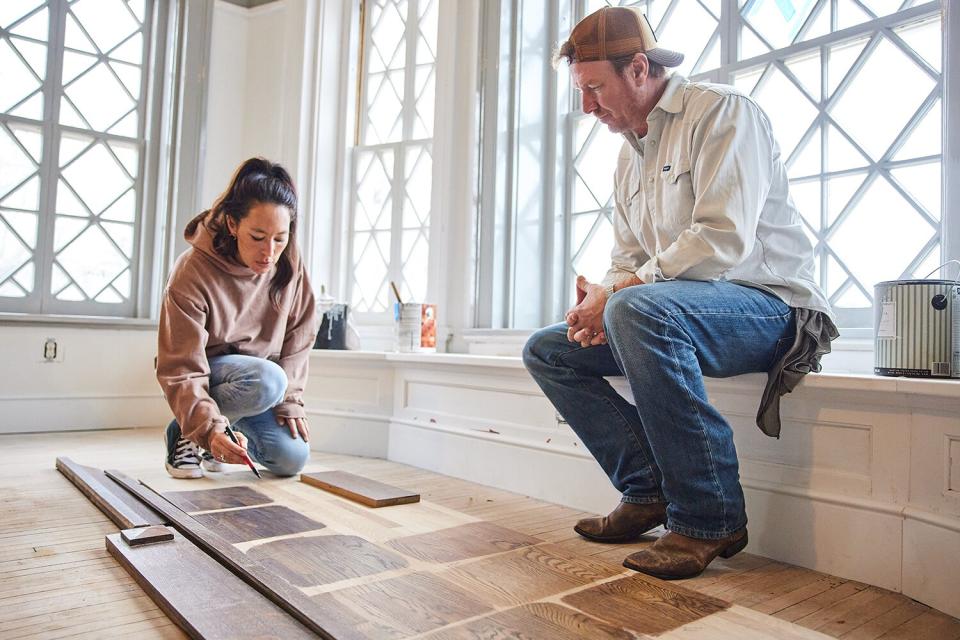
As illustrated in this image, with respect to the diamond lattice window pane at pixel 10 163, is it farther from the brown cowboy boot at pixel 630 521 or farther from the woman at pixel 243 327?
the brown cowboy boot at pixel 630 521

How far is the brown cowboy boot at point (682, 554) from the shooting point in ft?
4.59

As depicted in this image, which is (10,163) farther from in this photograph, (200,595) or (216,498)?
(200,595)

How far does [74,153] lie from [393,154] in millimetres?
1634

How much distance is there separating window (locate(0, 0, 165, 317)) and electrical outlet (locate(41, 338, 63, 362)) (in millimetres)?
225

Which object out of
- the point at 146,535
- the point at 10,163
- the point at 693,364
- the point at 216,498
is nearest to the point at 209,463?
the point at 216,498

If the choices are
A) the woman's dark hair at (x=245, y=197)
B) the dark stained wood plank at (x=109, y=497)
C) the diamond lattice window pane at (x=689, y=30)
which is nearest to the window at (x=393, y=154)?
the woman's dark hair at (x=245, y=197)

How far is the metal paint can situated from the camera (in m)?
1.41

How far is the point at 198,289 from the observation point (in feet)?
7.11

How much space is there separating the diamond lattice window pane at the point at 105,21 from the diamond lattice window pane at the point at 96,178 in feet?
1.88

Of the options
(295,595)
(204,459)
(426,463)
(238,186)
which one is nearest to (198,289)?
(238,186)

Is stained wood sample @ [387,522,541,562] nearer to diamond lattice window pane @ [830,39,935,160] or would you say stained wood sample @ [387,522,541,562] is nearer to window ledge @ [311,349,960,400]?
window ledge @ [311,349,960,400]

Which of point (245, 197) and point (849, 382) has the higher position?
point (245, 197)

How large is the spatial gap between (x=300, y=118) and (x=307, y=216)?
0.51 metres

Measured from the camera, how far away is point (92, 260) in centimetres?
363
